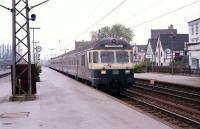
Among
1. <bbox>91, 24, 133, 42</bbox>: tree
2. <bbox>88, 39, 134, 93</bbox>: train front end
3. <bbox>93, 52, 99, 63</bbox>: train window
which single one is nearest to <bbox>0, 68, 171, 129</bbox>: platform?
<bbox>88, 39, 134, 93</bbox>: train front end

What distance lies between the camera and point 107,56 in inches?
997

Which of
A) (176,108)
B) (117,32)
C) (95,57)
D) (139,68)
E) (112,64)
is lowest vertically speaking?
(176,108)

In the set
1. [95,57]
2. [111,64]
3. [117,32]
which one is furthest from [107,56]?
[117,32]

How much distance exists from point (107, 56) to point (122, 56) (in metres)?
0.84

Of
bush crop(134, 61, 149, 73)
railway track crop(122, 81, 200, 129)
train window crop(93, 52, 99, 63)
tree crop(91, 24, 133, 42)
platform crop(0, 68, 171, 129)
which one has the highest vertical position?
tree crop(91, 24, 133, 42)

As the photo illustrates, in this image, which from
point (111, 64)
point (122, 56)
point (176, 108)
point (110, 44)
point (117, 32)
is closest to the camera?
point (176, 108)

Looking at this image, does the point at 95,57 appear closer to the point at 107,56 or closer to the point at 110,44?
the point at 107,56

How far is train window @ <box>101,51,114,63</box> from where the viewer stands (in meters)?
25.2

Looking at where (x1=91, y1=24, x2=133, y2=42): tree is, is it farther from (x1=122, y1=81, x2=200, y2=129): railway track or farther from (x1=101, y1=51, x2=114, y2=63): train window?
(x1=101, y1=51, x2=114, y2=63): train window

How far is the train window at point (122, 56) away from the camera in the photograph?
25.3 m

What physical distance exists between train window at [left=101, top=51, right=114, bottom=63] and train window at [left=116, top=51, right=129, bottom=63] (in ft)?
1.08

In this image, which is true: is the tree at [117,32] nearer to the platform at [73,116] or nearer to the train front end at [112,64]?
the train front end at [112,64]

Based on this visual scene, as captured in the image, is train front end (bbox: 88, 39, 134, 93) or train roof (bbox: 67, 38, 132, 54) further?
train roof (bbox: 67, 38, 132, 54)

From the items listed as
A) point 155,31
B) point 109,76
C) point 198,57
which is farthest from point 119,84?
point 155,31
